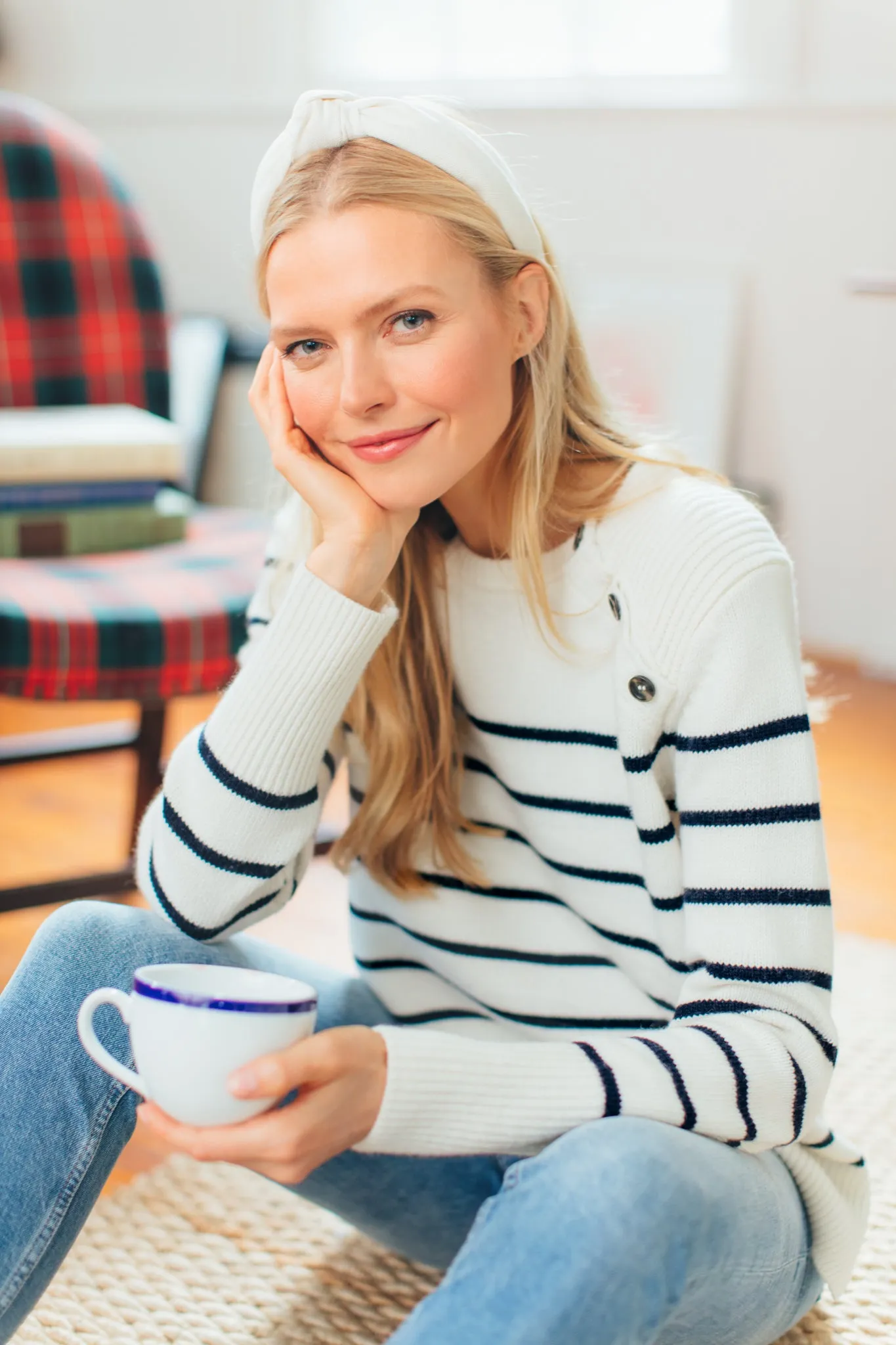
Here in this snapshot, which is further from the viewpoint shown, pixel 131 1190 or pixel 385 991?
pixel 131 1190

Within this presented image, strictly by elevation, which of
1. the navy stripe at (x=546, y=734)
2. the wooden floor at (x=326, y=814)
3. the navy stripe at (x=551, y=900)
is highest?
the navy stripe at (x=546, y=734)

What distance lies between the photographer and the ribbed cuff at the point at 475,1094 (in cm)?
79

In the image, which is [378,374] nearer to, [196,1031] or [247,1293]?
[196,1031]

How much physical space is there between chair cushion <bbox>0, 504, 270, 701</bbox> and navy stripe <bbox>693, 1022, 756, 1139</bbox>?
2.81 feet

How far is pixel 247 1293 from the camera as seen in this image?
1138 millimetres

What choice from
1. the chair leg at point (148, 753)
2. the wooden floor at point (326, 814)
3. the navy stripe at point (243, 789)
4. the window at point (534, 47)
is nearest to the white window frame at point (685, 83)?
the window at point (534, 47)

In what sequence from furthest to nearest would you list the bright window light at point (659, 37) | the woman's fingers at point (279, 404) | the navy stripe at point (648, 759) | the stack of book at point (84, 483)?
the bright window light at point (659, 37)
the stack of book at point (84, 483)
the woman's fingers at point (279, 404)
the navy stripe at point (648, 759)

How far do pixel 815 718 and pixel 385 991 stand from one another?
37 cm

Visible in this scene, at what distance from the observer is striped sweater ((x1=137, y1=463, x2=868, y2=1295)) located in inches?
31.6

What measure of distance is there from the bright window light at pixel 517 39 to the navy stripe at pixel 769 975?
8.12 feet

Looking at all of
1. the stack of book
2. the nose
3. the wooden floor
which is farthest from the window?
the nose

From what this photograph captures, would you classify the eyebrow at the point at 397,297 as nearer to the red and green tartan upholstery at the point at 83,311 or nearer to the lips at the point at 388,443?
the lips at the point at 388,443

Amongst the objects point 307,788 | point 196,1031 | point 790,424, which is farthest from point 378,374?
point 790,424

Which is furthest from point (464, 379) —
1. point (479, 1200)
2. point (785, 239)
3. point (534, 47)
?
point (534, 47)
